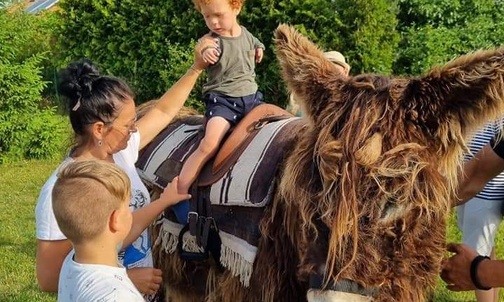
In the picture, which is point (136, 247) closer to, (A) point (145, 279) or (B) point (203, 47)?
(A) point (145, 279)

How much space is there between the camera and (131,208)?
2.91 meters

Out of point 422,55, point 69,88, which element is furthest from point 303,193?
point 422,55

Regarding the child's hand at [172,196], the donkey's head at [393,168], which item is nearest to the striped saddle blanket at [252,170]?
the child's hand at [172,196]

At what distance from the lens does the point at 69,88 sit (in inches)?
111

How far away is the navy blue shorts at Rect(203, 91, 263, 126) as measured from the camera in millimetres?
3260

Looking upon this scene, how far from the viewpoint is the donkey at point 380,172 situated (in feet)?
6.72

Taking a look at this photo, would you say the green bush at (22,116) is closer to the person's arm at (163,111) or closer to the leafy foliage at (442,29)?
the leafy foliage at (442,29)

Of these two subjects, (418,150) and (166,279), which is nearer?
(418,150)

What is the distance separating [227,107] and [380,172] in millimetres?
1372

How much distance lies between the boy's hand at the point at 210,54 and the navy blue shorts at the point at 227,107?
19 centimetres

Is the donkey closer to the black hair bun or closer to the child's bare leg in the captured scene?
the child's bare leg

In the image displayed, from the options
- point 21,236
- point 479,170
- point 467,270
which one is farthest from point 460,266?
point 21,236

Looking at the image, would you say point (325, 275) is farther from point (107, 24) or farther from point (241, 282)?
point (107, 24)

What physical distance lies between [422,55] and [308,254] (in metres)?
9.35
